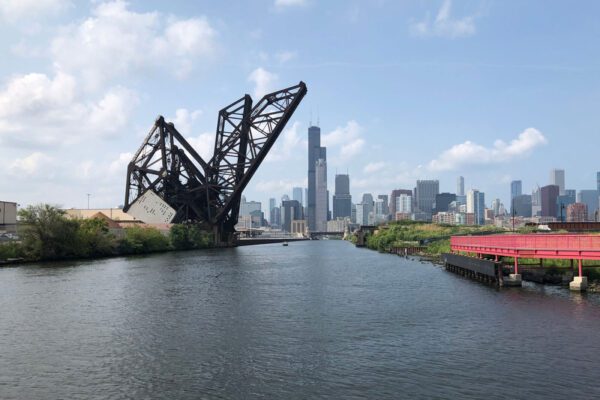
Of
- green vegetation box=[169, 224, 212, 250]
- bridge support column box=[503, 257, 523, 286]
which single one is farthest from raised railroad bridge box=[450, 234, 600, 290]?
green vegetation box=[169, 224, 212, 250]

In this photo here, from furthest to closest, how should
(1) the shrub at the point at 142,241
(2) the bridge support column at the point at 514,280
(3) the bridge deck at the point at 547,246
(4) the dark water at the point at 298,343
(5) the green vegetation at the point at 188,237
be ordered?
(5) the green vegetation at the point at 188,237
(1) the shrub at the point at 142,241
(2) the bridge support column at the point at 514,280
(3) the bridge deck at the point at 547,246
(4) the dark water at the point at 298,343

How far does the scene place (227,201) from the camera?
115688 mm

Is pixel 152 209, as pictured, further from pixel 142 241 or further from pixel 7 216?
pixel 7 216

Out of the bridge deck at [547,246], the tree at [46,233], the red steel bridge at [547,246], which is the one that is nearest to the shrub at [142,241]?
the tree at [46,233]

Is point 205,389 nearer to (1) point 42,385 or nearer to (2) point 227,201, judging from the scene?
(1) point 42,385

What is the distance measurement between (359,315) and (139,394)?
1536cm

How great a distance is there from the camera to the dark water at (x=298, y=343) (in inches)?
653

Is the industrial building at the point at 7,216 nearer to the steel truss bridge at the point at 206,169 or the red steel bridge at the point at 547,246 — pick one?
the steel truss bridge at the point at 206,169

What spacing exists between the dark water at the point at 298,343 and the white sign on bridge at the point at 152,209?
2928 inches

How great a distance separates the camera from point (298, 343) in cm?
2242

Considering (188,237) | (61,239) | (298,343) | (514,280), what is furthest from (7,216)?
(298,343)

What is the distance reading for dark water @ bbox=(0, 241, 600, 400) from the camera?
1659 cm

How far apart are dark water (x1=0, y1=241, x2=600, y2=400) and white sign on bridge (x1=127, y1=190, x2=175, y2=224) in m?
74.4

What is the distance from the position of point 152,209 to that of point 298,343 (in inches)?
3883
